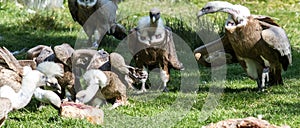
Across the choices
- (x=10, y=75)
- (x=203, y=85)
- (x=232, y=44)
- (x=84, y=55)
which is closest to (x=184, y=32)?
(x=203, y=85)

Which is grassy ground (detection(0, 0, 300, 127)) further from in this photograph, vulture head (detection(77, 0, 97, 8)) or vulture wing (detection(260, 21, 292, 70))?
vulture head (detection(77, 0, 97, 8))

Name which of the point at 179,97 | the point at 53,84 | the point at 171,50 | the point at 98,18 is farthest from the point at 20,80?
the point at 98,18

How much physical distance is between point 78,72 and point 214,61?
6.84 ft

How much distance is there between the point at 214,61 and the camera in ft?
32.4

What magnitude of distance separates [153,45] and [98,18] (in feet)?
11.4

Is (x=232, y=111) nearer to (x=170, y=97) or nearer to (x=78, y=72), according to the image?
(x=170, y=97)

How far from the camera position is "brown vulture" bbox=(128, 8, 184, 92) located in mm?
9312

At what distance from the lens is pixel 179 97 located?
9211 millimetres

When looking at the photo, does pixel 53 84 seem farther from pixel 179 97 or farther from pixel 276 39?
pixel 276 39

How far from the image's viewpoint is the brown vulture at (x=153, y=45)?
9312 millimetres

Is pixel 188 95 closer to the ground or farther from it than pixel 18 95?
closer to the ground

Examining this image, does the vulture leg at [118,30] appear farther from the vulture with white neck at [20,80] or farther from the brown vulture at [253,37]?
the vulture with white neck at [20,80]

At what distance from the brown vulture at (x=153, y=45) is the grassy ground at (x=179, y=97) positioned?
386 millimetres

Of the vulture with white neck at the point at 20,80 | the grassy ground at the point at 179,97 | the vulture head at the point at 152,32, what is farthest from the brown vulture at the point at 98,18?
the vulture with white neck at the point at 20,80
